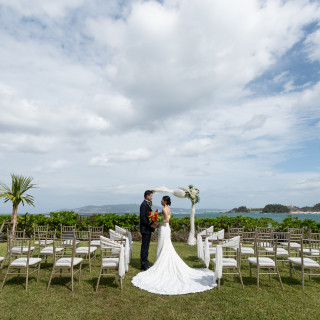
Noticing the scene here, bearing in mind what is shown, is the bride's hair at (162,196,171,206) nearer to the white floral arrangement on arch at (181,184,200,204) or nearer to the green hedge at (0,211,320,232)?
the white floral arrangement on arch at (181,184,200,204)

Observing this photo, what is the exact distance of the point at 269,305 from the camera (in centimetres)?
461

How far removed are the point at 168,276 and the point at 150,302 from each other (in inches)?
55.6

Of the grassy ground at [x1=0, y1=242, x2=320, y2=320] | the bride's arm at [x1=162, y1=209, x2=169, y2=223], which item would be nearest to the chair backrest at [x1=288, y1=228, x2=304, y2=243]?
the grassy ground at [x1=0, y1=242, x2=320, y2=320]

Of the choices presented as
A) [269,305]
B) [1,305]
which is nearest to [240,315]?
[269,305]

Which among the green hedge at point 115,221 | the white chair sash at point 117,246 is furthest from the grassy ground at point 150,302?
the green hedge at point 115,221

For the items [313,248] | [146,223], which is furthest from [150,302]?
[313,248]

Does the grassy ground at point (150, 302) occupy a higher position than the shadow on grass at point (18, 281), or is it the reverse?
the shadow on grass at point (18, 281)

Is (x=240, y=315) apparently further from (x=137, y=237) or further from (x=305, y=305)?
(x=137, y=237)

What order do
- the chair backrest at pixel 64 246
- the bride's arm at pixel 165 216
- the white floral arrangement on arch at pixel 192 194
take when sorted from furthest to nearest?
the white floral arrangement on arch at pixel 192 194, the bride's arm at pixel 165 216, the chair backrest at pixel 64 246

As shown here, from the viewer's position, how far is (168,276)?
6074mm

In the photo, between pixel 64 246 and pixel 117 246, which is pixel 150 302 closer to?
Answer: pixel 117 246

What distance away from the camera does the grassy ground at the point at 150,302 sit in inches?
167

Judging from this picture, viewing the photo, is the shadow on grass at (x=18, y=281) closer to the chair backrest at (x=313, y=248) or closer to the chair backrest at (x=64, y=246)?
the chair backrest at (x=64, y=246)

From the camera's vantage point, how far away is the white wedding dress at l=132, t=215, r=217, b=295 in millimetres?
5422
